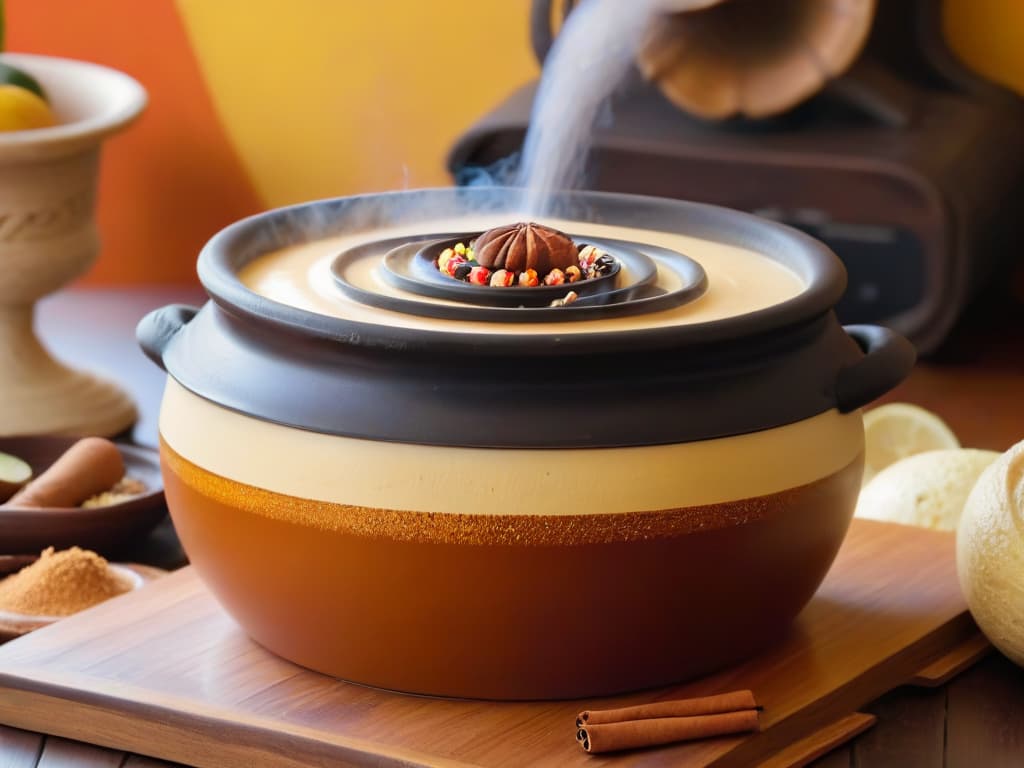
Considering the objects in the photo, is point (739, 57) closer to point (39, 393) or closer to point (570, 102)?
point (570, 102)

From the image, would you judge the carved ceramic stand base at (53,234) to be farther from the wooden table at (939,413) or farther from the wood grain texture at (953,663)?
the wood grain texture at (953,663)

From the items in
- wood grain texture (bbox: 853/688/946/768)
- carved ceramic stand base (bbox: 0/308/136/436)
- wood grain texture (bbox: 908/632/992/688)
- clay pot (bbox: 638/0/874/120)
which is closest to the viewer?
wood grain texture (bbox: 853/688/946/768)

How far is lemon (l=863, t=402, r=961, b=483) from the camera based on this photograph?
1.69 meters

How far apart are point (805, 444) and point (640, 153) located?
1.54 metres

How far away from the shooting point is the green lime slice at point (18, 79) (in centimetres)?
209

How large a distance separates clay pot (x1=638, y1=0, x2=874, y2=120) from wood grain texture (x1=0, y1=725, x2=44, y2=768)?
1.56 meters

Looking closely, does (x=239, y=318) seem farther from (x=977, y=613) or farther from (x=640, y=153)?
(x=640, y=153)

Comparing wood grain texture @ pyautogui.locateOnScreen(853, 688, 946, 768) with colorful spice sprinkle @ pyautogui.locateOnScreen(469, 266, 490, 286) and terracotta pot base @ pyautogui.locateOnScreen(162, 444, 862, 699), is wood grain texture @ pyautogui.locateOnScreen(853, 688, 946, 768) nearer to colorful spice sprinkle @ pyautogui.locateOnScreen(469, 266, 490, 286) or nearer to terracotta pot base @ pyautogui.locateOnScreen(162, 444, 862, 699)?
terracotta pot base @ pyautogui.locateOnScreen(162, 444, 862, 699)

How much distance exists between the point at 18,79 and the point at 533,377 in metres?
1.43

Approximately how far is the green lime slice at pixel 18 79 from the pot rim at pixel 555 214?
3.28 feet

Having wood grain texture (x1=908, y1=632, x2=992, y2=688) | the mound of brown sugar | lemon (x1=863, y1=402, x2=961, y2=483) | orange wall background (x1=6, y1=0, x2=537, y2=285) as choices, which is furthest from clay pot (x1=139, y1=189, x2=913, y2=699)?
orange wall background (x1=6, y1=0, x2=537, y2=285)

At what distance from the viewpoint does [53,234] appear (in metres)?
1.98

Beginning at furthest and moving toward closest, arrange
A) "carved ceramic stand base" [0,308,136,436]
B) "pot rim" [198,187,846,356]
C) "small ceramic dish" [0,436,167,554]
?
"carved ceramic stand base" [0,308,136,436]
"small ceramic dish" [0,436,167,554]
"pot rim" [198,187,846,356]

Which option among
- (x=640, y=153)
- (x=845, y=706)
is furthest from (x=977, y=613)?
(x=640, y=153)
